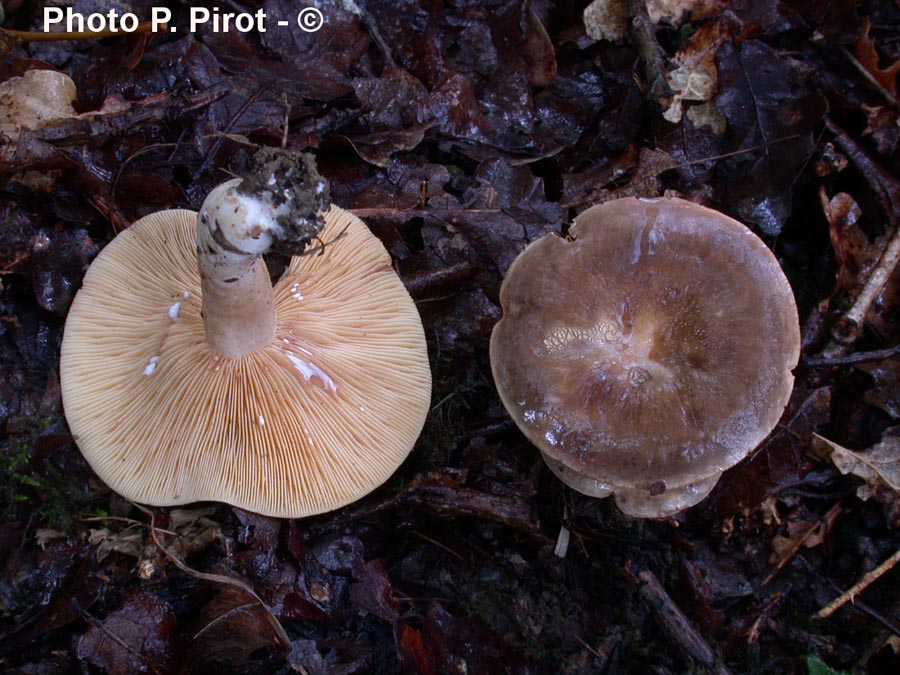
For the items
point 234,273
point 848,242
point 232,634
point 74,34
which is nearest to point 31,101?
point 74,34

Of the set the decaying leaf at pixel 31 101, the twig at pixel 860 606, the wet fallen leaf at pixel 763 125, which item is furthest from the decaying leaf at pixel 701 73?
the decaying leaf at pixel 31 101

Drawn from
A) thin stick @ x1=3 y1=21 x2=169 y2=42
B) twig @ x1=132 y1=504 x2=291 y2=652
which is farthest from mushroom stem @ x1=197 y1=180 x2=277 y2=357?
thin stick @ x1=3 y1=21 x2=169 y2=42

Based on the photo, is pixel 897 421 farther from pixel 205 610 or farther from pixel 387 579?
pixel 205 610

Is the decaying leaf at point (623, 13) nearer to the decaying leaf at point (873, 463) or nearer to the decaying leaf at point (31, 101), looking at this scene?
the decaying leaf at point (873, 463)

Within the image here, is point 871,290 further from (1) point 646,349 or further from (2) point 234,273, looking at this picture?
(2) point 234,273

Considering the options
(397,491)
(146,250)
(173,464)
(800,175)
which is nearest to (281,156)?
(146,250)
